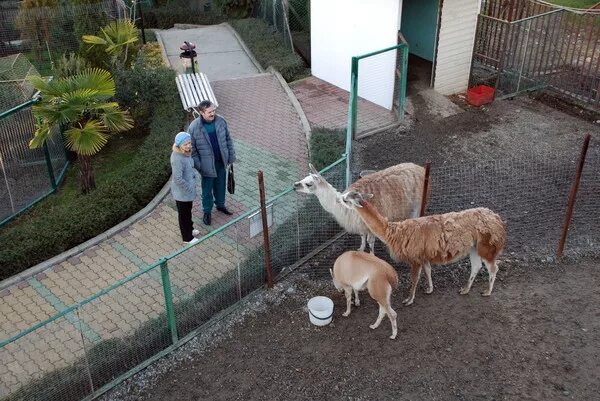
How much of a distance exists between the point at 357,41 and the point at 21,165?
6648 mm

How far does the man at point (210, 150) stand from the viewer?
8.02 m

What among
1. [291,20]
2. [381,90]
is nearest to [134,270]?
[381,90]

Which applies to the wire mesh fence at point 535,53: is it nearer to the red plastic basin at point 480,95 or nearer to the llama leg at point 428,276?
the red plastic basin at point 480,95

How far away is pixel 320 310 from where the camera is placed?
6.91 metres

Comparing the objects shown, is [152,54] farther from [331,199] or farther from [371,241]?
[371,241]

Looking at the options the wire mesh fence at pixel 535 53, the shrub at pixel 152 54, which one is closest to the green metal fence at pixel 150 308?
the wire mesh fence at pixel 535 53

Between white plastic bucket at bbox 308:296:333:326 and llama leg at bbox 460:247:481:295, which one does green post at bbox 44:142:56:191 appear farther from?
llama leg at bbox 460:247:481:295

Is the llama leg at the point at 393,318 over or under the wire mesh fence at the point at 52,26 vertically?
under

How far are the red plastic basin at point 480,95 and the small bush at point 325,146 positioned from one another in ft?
10.5

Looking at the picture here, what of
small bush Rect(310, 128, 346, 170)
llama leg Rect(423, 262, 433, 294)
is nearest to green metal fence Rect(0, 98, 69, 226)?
small bush Rect(310, 128, 346, 170)

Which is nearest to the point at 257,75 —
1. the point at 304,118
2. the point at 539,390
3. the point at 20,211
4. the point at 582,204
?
the point at 304,118

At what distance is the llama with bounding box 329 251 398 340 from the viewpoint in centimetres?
644

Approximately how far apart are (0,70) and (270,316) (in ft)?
28.0

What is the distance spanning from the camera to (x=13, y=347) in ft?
20.0
